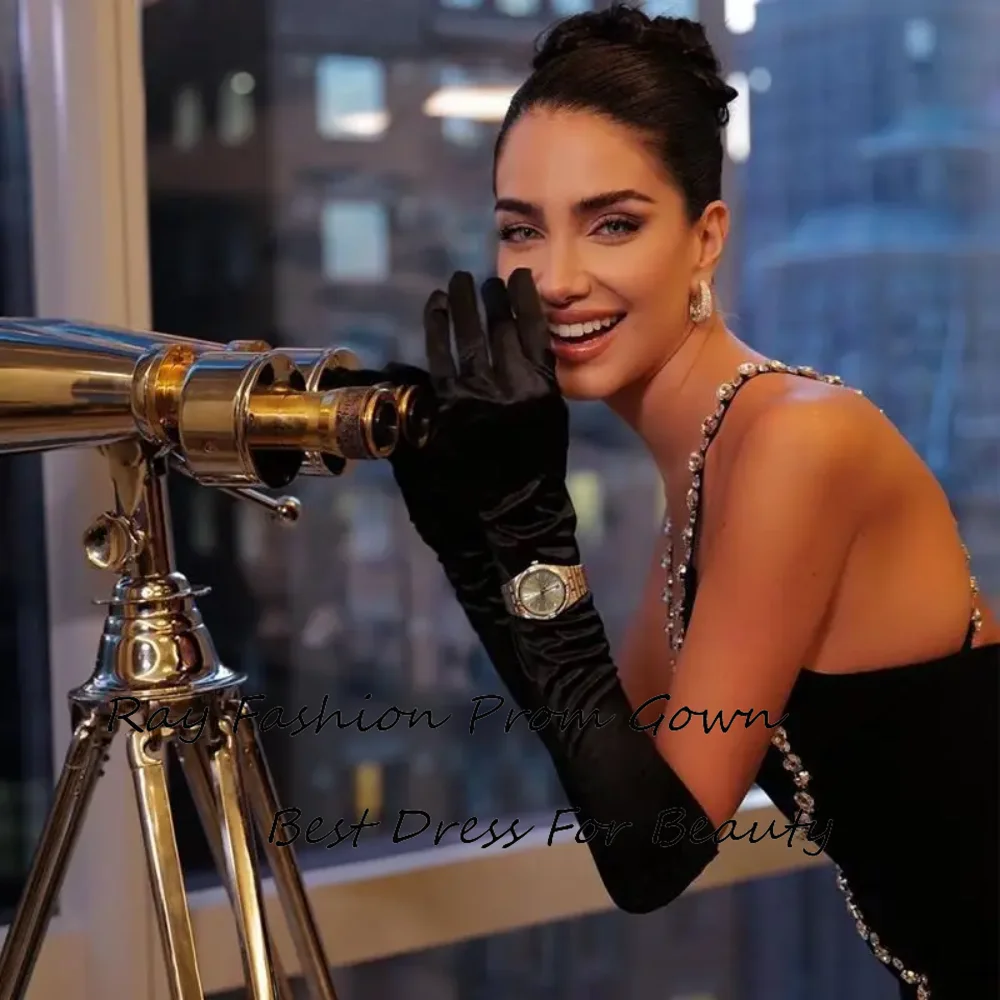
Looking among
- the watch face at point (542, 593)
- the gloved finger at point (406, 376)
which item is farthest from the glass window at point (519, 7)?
the watch face at point (542, 593)

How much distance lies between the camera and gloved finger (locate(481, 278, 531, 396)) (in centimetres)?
76

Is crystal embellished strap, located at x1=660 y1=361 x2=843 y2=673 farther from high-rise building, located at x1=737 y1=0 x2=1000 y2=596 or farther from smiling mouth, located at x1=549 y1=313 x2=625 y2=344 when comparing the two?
high-rise building, located at x1=737 y1=0 x2=1000 y2=596

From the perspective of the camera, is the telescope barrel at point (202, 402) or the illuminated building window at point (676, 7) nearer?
the telescope barrel at point (202, 402)

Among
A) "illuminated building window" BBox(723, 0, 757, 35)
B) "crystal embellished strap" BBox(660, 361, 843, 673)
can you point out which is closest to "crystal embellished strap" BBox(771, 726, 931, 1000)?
"crystal embellished strap" BBox(660, 361, 843, 673)

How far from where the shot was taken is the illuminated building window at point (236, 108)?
46.7 inches

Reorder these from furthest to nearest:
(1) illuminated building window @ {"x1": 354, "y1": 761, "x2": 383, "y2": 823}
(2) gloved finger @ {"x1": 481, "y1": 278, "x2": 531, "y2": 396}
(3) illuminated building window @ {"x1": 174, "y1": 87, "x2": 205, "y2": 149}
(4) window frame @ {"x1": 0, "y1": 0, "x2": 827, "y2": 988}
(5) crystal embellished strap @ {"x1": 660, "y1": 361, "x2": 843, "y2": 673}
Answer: (1) illuminated building window @ {"x1": 354, "y1": 761, "x2": 383, "y2": 823} < (3) illuminated building window @ {"x1": 174, "y1": 87, "x2": 205, "y2": 149} < (4) window frame @ {"x1": 0, "y1": 0, "x2": 827, "y2": 988} < (5) crystal embellished strap @ {"x1": 660, "y1": 361, "x2": 843, "y2": 673} < (2) gloved finger @ {"x1": 481, "y1": 278, "x2": 531, "y2": 396}

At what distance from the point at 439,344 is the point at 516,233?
0.14m

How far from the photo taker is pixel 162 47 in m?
1.15

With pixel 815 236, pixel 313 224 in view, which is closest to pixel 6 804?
pixel 313 224

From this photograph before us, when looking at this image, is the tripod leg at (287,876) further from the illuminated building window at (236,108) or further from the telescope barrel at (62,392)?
the illuminated building window at (236,108)

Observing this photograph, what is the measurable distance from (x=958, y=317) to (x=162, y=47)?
1055 millimetres

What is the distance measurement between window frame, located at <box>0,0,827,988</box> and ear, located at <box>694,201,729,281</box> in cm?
48

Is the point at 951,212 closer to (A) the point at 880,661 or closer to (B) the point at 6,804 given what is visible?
(A) the point at 880,661

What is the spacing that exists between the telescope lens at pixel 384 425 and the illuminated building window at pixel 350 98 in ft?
2.14
